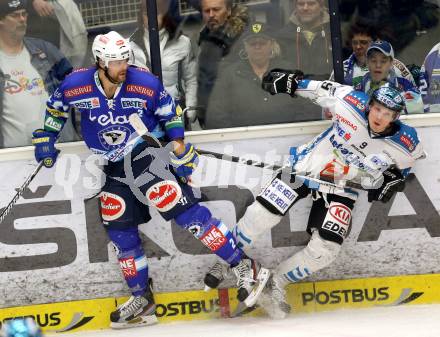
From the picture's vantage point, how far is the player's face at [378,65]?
5.46 metres

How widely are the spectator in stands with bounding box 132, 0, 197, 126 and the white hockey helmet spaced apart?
0.32 m

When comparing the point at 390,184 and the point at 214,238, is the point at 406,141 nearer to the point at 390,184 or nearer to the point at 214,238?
the point at 390,184

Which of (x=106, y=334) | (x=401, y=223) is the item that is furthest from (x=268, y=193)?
(x=106, y=334)

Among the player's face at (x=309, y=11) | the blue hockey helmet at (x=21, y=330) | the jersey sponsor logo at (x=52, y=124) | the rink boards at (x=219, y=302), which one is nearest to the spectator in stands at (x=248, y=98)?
the player's face at (x=309, y=11)

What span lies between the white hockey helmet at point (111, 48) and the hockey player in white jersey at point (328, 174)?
82cm

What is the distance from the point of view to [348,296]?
5.64 m

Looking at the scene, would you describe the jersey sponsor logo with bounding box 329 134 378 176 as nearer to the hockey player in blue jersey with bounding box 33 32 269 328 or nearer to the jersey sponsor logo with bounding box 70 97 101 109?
the hockey player in blue jersey with bounding box 33 32 269 328

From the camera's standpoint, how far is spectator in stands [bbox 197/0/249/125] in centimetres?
545

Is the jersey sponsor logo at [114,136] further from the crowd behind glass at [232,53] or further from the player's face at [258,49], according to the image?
the player's face at [258,49]

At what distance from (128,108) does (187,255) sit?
3.12 ft

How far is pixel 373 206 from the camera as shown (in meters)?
5.59

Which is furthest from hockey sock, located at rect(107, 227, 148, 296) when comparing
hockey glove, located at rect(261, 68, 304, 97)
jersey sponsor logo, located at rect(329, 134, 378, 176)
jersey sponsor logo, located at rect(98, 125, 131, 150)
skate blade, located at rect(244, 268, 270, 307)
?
jersey sponsor logo, located at rect(329, 134, 378, 176)

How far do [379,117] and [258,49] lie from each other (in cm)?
83

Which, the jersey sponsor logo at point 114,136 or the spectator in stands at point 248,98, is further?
the spectator in stands at point 248,98
